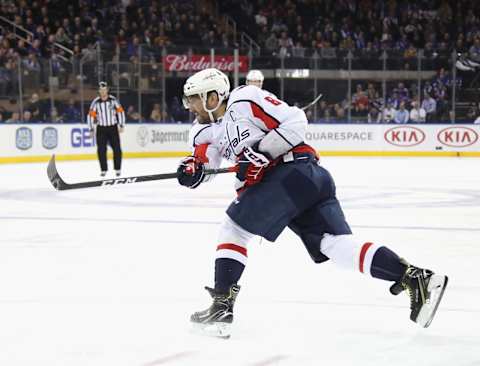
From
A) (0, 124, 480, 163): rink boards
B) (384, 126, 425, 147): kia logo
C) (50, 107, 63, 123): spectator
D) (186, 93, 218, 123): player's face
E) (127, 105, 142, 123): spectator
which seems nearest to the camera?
(186, 93, 218, 123): player's face

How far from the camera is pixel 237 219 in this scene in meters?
2.88

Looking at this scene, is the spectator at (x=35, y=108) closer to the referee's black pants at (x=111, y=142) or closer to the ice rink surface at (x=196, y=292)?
the referee's black pants at (x=111, y=142)

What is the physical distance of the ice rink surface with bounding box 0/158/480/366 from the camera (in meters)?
2.65

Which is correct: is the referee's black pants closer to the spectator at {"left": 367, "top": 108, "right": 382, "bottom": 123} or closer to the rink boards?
the rink boards

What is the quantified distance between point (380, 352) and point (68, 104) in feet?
38.7

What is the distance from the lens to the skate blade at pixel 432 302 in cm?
288

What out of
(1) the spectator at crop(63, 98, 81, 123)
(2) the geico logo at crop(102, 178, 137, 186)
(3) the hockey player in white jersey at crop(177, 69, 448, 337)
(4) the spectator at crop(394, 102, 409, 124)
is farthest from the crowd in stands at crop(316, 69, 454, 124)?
(3) the hockey player in white jersey at crop(177, 69, 448, 337)

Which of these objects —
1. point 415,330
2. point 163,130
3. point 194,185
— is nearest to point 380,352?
point 415,330

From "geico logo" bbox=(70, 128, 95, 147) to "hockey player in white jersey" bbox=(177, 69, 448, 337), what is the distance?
1108 cm

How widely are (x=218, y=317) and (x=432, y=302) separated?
2.55ft

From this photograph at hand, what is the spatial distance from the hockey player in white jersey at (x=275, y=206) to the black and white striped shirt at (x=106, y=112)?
811 cm

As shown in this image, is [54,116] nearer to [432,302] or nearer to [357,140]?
[357,140]

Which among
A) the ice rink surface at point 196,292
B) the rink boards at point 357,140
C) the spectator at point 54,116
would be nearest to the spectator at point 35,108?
the spectator at point 54,116

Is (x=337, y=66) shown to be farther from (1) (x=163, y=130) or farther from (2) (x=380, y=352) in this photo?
(2) (x=380, y=352)
